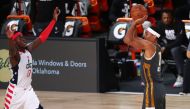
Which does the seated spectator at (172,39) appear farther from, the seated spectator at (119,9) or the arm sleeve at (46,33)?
the arm sleeve at (46,33)

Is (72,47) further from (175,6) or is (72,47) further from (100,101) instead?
(175,6)

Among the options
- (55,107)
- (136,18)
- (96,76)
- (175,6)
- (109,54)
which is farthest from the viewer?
(175,6)

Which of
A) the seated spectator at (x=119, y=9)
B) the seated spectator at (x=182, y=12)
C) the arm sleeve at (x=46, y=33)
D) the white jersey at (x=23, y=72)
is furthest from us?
the seated spectator at (x=119, y=9)

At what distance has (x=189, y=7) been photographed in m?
16.2

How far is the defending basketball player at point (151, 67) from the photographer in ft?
29.6

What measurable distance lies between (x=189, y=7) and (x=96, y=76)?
9.81 feet

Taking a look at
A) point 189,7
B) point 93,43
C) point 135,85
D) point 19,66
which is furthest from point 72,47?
point 19,66

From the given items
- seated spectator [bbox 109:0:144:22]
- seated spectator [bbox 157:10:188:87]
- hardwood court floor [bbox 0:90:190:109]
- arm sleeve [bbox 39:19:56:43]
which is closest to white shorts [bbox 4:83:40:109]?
arm sleeve [bbox 39:19:56:43]

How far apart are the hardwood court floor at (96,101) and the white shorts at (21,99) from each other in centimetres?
362

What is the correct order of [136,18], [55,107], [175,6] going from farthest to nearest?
[175,6] < [55,107] < [136,18]

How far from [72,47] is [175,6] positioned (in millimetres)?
3741

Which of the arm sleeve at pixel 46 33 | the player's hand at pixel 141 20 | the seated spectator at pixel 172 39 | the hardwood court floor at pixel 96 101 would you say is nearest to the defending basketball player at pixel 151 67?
the player's hand at pixel 141 20

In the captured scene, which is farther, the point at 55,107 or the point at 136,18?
the point at 55,107

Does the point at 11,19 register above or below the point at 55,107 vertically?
above
